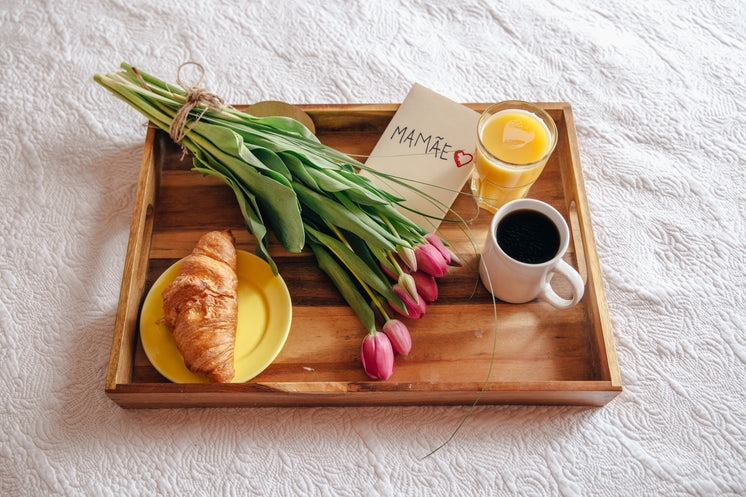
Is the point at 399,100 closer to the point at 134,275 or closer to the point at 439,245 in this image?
the point at 439,245

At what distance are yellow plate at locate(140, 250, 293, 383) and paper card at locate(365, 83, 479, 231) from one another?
0.27 m

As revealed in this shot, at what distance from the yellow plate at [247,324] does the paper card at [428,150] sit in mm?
272

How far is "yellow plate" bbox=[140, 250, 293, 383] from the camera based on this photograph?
0.93 meters

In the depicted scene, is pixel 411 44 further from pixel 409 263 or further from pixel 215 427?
pixel 215 427

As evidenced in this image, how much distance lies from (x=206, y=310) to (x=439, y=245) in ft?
1.27

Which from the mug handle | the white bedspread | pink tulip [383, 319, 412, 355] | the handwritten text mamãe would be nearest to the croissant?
the white bedspread

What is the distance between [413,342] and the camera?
968mm

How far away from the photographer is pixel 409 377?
0.94 metres

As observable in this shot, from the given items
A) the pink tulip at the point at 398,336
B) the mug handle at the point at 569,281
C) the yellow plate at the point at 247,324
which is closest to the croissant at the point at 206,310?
the yellow plate at the point at 247,324

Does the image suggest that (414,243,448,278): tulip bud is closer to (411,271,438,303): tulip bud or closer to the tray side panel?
(411,271,438,303): tulip bud

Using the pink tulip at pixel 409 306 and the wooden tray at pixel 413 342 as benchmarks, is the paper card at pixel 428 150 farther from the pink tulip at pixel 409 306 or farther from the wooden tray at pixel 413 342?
the pink tulip at pixel 409 306

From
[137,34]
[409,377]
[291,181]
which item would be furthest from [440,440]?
[137,34]

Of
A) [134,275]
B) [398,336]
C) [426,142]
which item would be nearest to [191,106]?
[134,275]

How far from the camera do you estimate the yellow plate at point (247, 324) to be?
36.7 inches
